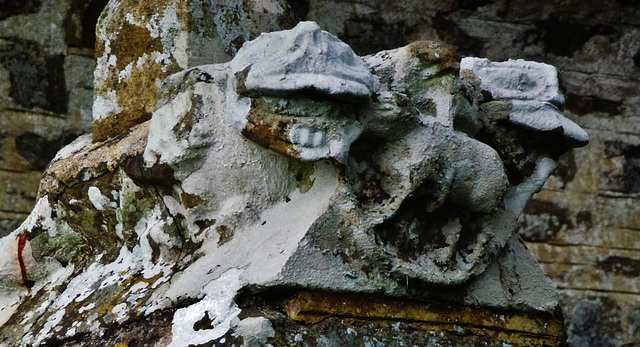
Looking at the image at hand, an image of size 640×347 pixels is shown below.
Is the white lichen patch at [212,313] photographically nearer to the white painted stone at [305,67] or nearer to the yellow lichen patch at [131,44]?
the white painted stone at [305,67]

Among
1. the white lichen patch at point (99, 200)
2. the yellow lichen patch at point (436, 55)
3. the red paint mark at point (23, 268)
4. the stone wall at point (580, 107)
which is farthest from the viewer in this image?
the stone wall at point (580, 107)

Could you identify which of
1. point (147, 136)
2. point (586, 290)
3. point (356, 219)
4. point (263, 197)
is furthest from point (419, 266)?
point (586, 290)

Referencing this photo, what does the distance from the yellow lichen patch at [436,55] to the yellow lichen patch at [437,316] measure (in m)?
0.33

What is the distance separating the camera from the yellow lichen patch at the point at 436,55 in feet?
4.75

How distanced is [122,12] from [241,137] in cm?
46

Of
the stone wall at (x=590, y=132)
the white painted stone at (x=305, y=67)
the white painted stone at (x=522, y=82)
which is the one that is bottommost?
the stone wall at (x=590, y=132)

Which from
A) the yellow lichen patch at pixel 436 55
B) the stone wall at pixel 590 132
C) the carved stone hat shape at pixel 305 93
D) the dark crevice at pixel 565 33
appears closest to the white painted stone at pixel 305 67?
the carved stone hat shape at pixel 305 93

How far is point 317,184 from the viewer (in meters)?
1.42

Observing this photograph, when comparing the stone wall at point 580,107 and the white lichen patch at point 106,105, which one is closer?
the white lichen patch at point 106,105

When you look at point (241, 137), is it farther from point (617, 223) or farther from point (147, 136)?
point (617, 223)

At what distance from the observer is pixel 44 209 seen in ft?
5.79

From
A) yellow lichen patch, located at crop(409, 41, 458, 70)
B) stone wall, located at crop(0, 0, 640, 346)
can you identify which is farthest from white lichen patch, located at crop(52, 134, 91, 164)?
stone wall, located at crop(0, 0, 640, 346)

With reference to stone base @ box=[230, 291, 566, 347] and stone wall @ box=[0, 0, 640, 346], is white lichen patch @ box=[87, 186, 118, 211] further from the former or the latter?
stone wall @ box=[0, 0, 640, 346]

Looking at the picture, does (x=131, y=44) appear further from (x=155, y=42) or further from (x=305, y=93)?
(x=305, y=93)
